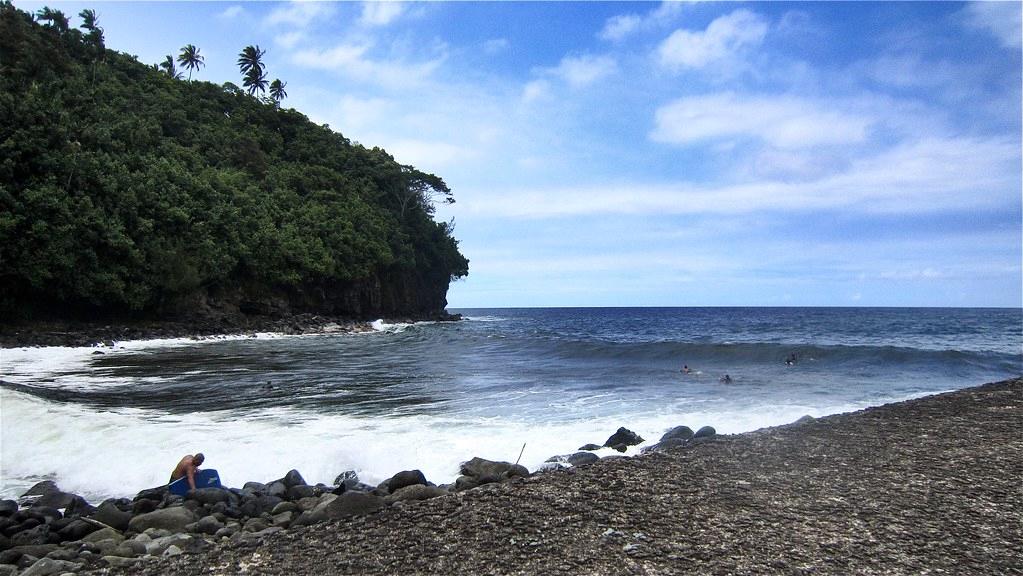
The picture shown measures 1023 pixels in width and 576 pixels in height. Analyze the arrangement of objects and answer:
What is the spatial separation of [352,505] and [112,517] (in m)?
2.86

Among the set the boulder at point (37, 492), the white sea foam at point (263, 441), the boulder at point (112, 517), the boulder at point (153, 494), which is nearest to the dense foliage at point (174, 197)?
the white sea foam at point (263, 441)

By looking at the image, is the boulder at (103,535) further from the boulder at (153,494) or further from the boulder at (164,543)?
the boulder at (153,494)

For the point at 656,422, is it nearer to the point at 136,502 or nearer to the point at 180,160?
the point at 136,502

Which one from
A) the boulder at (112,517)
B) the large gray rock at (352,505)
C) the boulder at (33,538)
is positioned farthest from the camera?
the boulder at (112,517)

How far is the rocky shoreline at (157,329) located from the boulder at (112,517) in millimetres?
24209

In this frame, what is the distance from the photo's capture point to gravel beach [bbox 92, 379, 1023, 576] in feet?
13.3

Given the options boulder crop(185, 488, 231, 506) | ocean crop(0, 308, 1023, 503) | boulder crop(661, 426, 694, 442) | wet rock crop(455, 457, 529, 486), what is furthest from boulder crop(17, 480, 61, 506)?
boulder crop(661, 426, 694, 442)

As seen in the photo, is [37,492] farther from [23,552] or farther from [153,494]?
[23,552]

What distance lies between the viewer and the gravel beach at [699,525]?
4.05 metres

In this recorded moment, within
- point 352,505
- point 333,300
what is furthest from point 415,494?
point 333,300

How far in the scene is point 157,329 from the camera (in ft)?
111

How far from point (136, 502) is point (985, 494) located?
8995mm

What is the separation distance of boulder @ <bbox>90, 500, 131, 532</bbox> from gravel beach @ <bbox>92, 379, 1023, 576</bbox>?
2.25 meters

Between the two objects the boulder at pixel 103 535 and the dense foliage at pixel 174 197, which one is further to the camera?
the dense foliage at pixel 174 197
